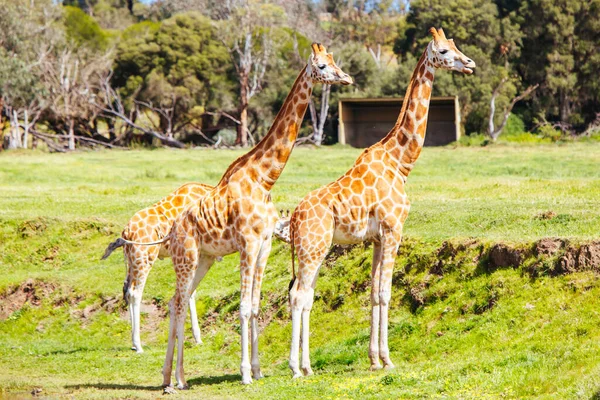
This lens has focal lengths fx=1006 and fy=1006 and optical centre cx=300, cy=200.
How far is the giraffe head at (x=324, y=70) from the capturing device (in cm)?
1470

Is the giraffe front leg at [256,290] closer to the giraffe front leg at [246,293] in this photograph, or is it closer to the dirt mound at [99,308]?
the giraffe front leg at [246,293]

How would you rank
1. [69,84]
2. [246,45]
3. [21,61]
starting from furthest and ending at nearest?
[246,45] < [69,84] < [21,61]

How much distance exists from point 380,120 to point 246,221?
38.8 meters

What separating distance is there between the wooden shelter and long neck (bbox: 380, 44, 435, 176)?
35095mm

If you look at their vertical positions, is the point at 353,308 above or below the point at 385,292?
below

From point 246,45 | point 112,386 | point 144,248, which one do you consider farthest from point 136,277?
point 246,45

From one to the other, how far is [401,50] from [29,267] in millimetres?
46263

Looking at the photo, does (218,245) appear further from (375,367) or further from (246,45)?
(246,45)

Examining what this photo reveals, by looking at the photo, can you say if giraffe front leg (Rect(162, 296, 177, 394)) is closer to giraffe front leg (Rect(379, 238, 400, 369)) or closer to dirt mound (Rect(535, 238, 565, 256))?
giraffe front leg (Rect(379, 238, 400, 369))

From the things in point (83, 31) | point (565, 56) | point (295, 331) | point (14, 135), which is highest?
point (83, 31)

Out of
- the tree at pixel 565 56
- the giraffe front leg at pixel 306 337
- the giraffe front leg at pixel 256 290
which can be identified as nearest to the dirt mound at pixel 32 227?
the giraffe front leg at pixel 256 290

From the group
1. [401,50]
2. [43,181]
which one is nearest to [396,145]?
[43,181]

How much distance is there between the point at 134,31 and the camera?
68.1m

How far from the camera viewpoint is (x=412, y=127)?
15023mm
